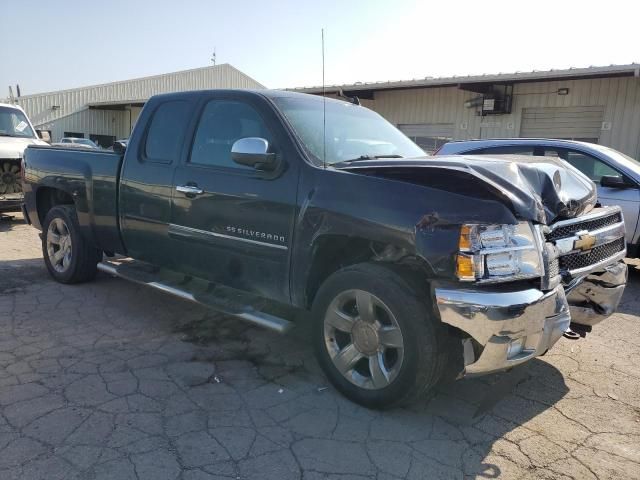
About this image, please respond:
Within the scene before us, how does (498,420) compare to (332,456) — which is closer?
(332,456)

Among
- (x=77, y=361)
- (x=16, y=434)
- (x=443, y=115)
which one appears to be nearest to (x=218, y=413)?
(x=16, y=434)

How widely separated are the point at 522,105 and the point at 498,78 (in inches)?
48.5

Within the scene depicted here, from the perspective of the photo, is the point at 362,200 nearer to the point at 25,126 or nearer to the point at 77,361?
the point at 77,361

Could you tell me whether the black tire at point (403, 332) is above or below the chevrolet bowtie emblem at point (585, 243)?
below

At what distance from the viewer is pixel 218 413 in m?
3.06

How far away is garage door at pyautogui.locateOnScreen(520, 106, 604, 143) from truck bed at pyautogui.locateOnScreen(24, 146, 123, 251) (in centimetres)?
1145

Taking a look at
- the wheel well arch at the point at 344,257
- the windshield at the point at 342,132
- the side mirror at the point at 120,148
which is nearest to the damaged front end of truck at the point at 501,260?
the wheel well arch at the point at 344,257

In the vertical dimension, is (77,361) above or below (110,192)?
below

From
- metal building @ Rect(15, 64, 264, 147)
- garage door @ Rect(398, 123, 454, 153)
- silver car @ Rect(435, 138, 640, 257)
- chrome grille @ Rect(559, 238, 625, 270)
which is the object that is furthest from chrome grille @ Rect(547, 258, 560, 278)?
metal building @ Rect(15, 64, 264, 147)

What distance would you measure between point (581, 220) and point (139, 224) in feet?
11.4

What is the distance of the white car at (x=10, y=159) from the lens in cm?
933

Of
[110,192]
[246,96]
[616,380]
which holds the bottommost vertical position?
[616,380]

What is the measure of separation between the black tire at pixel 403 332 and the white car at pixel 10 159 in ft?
26.2

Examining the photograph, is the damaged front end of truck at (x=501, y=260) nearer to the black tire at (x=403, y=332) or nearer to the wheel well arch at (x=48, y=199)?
the black tire at (x=403, y=332)
